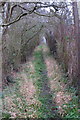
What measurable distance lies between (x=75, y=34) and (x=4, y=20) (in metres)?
2.31

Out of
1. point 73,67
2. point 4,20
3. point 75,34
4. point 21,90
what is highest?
point 4,20

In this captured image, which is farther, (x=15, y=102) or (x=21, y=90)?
(x=21, y=90)

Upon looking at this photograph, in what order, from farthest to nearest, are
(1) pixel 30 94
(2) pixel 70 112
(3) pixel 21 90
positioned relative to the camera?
(3) pixel 21 90
(1) pixel 30 94
(2) pixel 70 112

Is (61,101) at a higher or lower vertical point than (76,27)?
lower

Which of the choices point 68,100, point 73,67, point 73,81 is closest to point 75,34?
point 73,67


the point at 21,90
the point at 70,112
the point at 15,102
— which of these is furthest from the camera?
the point at 21,90

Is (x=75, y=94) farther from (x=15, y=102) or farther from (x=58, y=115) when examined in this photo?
(x=15, y=102)

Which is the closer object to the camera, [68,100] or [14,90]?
[68,100]

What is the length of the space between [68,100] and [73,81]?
3.76 feet

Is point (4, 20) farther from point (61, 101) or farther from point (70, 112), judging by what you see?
point (70, 112)

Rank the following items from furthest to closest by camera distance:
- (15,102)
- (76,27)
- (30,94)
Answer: (30,94), (76,27), (15,102)

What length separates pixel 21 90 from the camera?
6809 mm

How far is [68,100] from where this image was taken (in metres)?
5.50

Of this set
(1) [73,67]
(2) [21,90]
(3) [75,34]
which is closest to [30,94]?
(2) [21,90]
